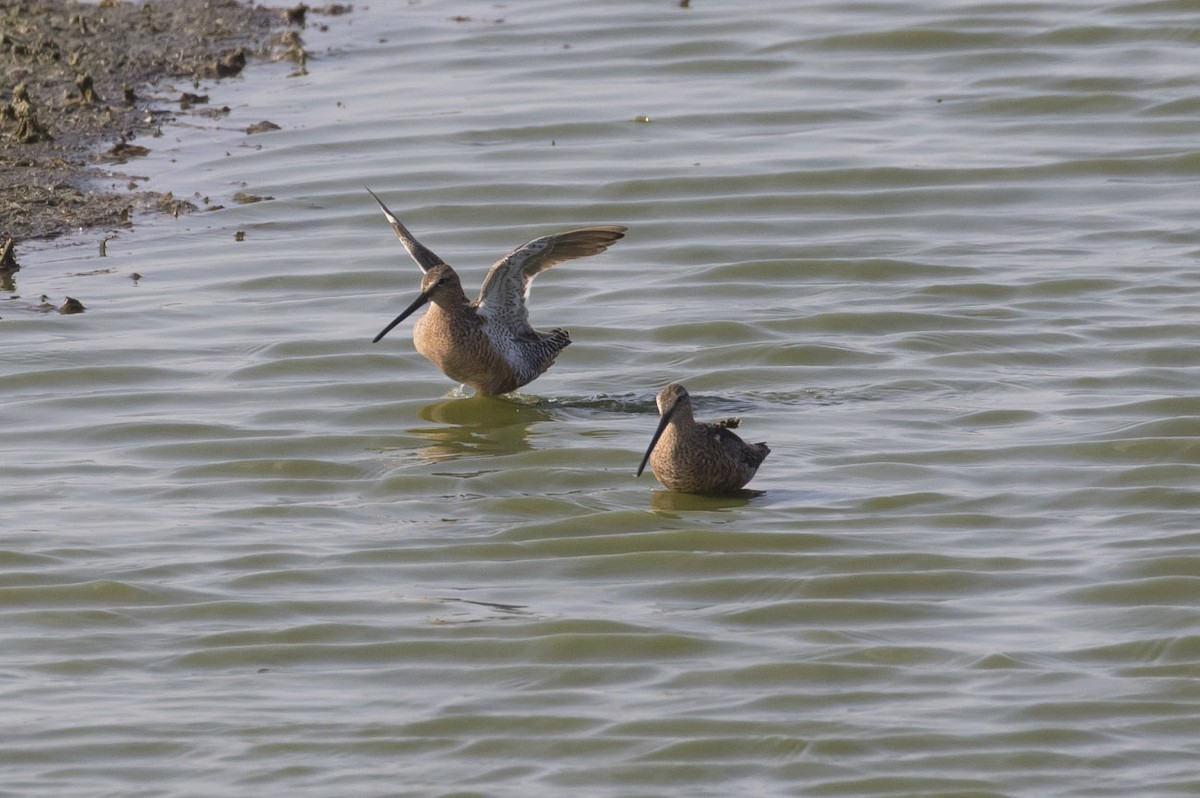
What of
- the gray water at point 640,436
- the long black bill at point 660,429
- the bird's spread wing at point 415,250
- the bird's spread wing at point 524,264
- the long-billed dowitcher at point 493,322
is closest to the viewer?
the gray water at point 640,436

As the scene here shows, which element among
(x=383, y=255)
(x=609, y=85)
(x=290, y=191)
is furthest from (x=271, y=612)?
(x=609, y=85)

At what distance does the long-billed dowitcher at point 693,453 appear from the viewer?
8.57m

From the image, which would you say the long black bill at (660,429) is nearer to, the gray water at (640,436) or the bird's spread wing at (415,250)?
the gray water at (640,436)

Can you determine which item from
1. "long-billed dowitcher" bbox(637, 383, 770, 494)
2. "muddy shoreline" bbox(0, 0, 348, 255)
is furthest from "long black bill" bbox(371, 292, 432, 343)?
"muddy shoreline" bbox(0, 0, 348, 255)

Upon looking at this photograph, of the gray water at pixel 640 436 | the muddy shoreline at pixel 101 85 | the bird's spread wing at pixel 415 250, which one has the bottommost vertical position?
the gray water at pixel 640 436

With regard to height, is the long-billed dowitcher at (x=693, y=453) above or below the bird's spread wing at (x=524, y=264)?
below

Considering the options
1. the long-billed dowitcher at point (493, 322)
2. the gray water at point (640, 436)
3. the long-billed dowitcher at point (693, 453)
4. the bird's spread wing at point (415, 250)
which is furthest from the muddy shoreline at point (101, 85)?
the long-billed dowitcher at point (693, 453)

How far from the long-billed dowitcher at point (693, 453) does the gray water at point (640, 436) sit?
4.8 inches

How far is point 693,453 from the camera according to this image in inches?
337

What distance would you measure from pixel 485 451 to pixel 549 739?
3.24 metres

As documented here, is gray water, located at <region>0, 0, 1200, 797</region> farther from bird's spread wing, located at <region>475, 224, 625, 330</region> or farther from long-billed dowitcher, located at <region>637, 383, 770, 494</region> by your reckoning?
bird's spread wing, located at <region>475, 224, 625, 330</region>

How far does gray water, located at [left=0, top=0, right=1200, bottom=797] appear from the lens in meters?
6.61

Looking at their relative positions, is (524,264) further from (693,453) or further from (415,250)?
(693,453)

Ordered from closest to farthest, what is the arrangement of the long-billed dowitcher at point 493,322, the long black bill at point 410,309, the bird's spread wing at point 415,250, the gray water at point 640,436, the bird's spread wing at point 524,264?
1. the gray water at point 640,436
2. the long black bill at point 410,309
3. the long-billed dowitcher at point 493,322
4. the bird's spread wing at point 524,264
5. the bird's spread wing at point 415,250
